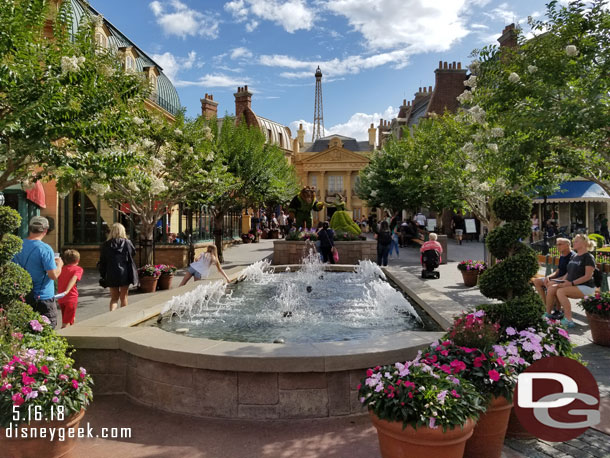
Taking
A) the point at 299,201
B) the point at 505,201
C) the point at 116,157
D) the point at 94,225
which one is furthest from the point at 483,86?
the point at 94,225

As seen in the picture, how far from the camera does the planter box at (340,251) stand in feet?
56.3

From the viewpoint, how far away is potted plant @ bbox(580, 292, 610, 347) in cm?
640

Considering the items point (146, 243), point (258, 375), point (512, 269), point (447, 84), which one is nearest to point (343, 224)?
point (146, 243)

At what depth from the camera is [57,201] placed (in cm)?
1684

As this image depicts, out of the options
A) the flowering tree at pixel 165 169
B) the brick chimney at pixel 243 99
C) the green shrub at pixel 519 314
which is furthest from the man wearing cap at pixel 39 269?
the brick chimney at pixel 243 99

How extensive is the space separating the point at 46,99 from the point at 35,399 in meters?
4.31

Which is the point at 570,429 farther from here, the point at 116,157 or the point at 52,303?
the point at 116,157

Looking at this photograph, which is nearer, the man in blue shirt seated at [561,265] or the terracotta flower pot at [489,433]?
the terracotta flower pot at [489,433]

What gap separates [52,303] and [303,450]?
144 inches

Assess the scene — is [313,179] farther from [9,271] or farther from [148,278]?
[9,271]

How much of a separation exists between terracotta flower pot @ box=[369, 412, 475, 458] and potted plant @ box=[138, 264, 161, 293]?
8.95 metres

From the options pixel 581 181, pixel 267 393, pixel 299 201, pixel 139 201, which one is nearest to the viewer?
pixel 267 393

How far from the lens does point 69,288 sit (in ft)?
20.6

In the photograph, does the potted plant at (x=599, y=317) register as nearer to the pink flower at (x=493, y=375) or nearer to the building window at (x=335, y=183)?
the pink flower at (x=493, y=375)
